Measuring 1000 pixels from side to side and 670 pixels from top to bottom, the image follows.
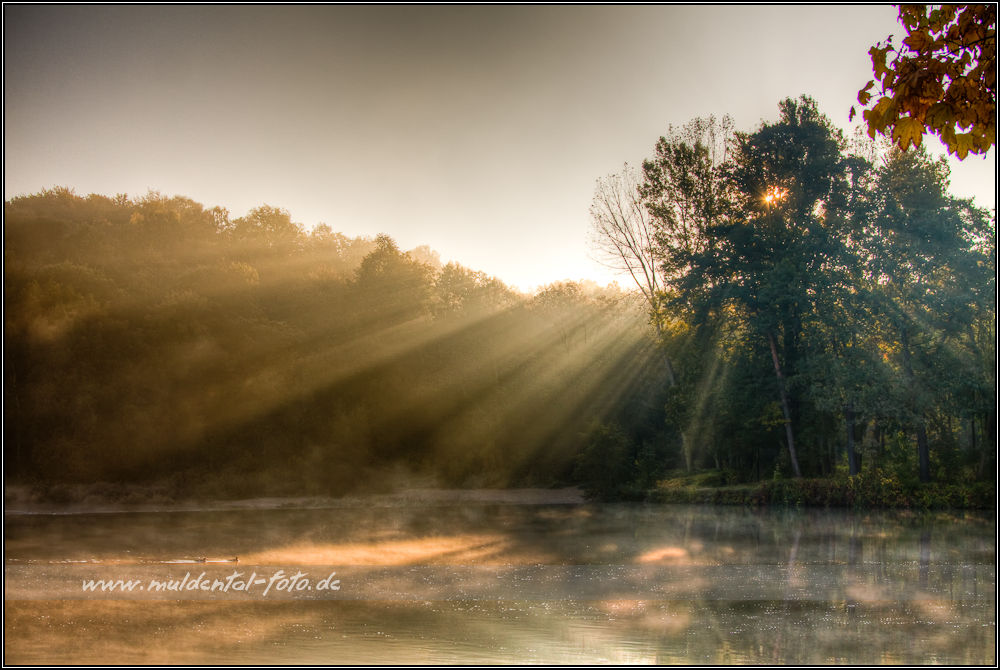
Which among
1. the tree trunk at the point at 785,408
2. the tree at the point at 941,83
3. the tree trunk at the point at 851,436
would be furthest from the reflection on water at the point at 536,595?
the tree at the point at 941,83

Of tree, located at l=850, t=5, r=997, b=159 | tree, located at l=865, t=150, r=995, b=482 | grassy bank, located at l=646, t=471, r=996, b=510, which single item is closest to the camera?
tree, located at l=850, t=5, r=997, b=159

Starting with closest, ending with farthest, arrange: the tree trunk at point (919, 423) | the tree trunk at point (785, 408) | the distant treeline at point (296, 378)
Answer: the tree trunk at point (919, 423) → the tree trunk at point (785, 408) → the distant treeline at point (296, 378)

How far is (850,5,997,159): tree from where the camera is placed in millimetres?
2336

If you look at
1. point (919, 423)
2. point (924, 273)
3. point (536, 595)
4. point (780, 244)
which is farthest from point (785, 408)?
point (536, 595)

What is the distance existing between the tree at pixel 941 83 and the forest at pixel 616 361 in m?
15.0

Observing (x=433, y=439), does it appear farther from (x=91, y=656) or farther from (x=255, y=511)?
(x=91, y=656)

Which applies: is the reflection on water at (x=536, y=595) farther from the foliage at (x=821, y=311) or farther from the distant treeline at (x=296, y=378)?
the distant treeline at (x=296, y=378)

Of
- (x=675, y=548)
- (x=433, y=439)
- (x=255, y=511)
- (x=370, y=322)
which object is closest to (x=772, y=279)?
(x=675, y=548)

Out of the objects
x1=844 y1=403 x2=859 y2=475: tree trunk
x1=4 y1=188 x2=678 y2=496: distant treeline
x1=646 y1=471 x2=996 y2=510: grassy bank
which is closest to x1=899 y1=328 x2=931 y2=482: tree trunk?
x1=646 y1=471 x2=996 y2=510: grassy bank

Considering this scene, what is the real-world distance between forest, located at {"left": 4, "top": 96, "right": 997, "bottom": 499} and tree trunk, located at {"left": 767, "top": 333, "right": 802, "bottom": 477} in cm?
6

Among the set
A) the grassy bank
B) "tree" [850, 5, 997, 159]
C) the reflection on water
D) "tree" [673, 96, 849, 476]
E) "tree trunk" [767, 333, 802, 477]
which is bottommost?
the grassy bank

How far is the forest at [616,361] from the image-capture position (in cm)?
1644

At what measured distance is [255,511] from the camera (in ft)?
52.5

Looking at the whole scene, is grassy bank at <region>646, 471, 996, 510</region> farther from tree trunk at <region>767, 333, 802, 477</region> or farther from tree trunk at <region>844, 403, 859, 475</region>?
tree trunk at <region>767, 333, 802, 477</region>
